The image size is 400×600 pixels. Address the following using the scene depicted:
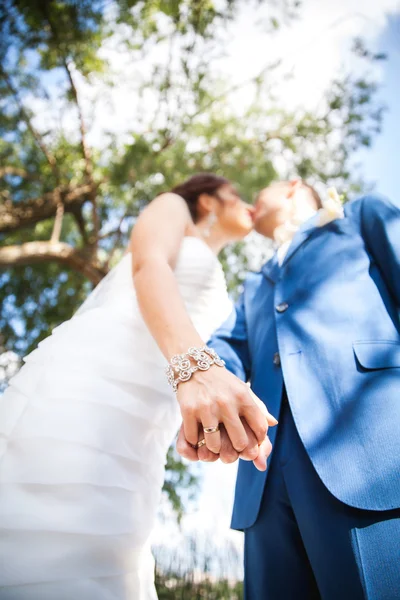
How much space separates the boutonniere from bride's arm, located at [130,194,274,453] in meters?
0.61

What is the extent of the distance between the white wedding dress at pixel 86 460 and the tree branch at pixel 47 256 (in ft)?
13.7

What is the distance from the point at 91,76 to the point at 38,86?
3.19 ft

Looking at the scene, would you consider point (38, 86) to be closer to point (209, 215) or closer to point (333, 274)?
point (209, 215)

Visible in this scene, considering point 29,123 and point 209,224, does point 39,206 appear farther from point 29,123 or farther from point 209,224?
point 209,224

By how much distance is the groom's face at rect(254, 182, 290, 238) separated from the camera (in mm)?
2309

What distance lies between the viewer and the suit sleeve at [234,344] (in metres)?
1.71

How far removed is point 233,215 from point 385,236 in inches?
45.0

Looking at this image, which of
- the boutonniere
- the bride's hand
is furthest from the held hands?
the boutonniere

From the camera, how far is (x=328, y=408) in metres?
1.31

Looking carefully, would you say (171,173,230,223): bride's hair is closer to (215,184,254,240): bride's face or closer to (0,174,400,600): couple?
(215,184,254,240): bride's face

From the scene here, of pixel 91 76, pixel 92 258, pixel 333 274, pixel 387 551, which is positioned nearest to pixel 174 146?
pixel 91 76

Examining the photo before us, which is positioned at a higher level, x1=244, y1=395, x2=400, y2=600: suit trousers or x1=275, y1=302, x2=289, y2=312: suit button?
x1=275, y1=302, x2=289, y2=312: suit button

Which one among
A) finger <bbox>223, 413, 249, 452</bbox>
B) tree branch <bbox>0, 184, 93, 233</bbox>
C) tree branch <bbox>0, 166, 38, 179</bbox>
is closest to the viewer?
finger <bbox>223, 413, 249, 452</bbox>

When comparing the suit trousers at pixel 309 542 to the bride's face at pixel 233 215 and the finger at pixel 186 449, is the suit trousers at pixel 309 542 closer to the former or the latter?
the finger at pixel 186 449
